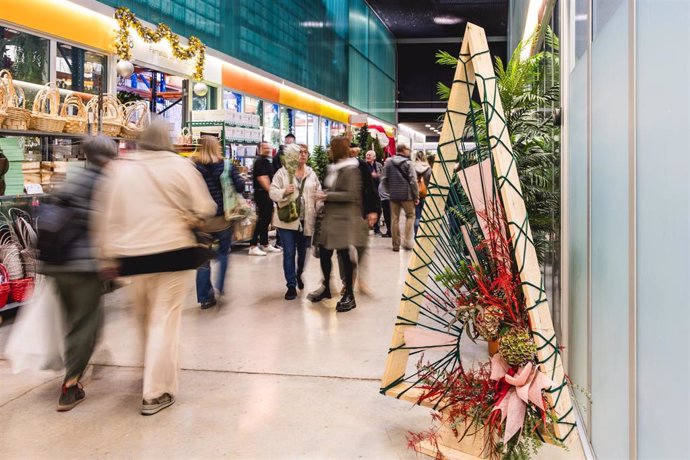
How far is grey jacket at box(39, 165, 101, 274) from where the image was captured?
11.3 feet

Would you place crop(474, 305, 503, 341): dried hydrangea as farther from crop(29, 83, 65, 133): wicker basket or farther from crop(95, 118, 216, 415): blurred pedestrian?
crop(29, 83, 65, 133): wicker basket

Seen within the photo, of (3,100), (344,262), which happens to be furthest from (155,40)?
(344,262)

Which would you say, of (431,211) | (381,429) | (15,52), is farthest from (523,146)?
(15,52)

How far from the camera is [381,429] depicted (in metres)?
3.29

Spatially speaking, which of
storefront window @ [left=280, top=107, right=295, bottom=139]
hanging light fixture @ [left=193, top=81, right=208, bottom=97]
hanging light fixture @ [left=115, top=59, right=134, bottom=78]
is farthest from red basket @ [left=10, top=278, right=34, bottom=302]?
storefront window @ [left=280, top=107, right=295, bottom=139]

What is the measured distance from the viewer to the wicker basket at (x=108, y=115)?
664cm

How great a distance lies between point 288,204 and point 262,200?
309 cm

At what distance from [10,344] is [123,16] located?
5324 mm

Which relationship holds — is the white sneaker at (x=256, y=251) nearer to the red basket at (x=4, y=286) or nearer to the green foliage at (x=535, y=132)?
the red basket at (x=4, y=286)

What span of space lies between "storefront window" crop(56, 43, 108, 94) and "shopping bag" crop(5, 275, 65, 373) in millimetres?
4085

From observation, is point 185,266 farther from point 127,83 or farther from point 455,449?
point 127,83

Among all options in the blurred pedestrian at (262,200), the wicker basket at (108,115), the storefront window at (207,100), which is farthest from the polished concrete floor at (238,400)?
the storefront window at (207,100)

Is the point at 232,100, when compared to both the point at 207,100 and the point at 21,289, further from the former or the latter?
the point at 21,289

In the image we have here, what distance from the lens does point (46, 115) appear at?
584cm
